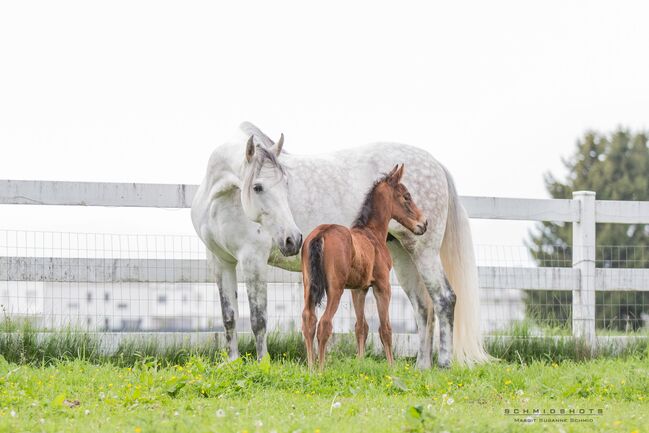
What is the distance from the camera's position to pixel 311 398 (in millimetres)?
5648

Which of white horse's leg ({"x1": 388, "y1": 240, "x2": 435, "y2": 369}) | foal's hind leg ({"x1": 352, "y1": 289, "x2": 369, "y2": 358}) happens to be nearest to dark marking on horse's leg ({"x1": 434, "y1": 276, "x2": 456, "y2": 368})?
white horse's leg ({"x1": 388, "y1": 240, "x2": 435, "y2": 369})

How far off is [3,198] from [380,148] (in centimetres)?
404

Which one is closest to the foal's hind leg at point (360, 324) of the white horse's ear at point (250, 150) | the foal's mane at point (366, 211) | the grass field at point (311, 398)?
the grass field at point (311, 398)

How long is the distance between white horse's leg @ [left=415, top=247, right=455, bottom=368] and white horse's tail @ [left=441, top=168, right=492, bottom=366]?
26 centimetres

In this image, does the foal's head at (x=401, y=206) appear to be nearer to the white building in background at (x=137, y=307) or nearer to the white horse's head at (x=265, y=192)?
the white horse's head at (x=265, y=192)

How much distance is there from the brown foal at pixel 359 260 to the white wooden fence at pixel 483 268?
92.5 inches

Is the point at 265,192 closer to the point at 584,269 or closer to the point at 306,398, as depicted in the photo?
the point at 306,398

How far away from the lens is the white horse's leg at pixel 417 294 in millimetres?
8180

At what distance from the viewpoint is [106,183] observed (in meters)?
8.87

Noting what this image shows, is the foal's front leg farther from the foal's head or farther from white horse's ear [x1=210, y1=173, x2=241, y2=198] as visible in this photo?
white horse's ear [x1=210, y1=173, x2=241, y2=198]

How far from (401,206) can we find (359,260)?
984mm

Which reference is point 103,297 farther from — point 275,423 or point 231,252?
point 275,423

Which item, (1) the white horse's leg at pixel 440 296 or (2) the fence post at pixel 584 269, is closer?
(1) the white horse's leg at pixel 440 296

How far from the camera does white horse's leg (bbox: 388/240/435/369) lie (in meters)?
8.18
